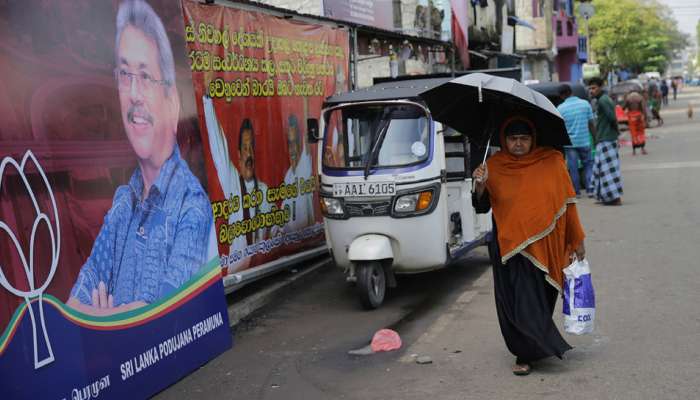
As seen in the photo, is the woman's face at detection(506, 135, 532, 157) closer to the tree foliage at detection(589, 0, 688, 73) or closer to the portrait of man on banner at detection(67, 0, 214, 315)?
the portrait of man on banner at detection(67, 0, 214, 315)

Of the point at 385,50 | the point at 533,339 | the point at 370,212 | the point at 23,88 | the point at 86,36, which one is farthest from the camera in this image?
the point at 385,50

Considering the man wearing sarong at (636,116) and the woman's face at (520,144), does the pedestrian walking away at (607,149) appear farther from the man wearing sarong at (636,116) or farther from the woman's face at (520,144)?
the woman's face at (520,144)

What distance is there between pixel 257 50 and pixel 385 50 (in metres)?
4.79

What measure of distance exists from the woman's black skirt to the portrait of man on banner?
2.06 meters

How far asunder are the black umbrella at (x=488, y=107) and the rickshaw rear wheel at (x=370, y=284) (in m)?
2.11

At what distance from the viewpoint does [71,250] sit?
15.2 ft

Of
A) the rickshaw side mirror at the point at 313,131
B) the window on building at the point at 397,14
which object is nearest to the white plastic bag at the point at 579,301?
the rickshaw side mirror at the point at 313,131

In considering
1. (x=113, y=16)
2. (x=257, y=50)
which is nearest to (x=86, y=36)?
(x=113, y=16)

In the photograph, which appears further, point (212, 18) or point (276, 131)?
point (276, 131)

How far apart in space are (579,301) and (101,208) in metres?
Result: 3.07

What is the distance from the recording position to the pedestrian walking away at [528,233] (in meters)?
5.70

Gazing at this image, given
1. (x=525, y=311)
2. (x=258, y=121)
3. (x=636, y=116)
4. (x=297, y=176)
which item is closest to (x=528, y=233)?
(x=525, y=311)

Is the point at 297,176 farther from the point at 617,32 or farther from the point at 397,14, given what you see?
the point at 617,32

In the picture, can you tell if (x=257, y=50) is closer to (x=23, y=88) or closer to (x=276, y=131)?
(x=276, y=131)
